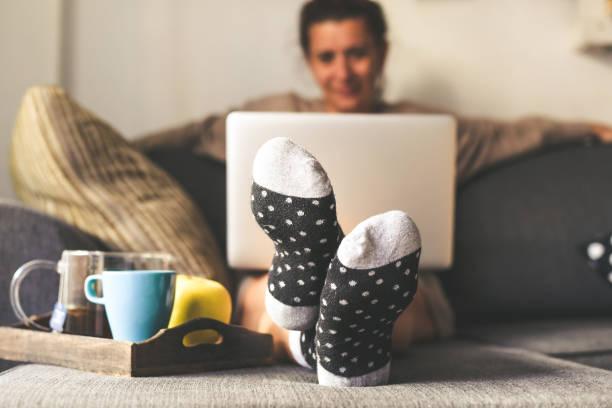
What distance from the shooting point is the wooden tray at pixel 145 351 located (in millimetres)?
746

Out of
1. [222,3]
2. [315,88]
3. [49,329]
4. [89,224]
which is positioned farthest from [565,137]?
[49,329]

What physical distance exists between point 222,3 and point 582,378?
1.51m

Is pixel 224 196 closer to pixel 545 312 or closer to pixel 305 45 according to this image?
pixel 305 45

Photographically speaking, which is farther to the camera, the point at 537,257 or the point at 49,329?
the point at 537,257

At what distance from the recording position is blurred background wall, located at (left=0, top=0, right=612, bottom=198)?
5.79ft

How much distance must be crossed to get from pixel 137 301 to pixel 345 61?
108cm

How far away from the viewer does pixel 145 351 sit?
74 centimetres

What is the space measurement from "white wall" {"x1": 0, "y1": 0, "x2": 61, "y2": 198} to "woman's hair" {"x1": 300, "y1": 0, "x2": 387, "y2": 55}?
0.67 m

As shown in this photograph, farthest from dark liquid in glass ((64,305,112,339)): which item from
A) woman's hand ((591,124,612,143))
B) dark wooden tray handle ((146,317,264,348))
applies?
woman's hand ((591,124,612,143))

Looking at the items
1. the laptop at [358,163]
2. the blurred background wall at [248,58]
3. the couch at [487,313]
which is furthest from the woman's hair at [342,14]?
the laptop at [358,163]

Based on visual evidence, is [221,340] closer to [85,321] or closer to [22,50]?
[85,321]

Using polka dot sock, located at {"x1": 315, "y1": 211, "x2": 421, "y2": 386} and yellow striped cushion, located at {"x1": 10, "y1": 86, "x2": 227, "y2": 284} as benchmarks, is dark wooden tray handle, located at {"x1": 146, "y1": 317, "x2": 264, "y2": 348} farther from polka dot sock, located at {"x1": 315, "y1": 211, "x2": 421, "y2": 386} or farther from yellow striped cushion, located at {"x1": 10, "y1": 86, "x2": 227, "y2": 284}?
yellow striped cushion, located at {"x1": 10, "y1": 86, "x2": 227, "y2": 284}

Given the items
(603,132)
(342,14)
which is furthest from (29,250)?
(603,132)

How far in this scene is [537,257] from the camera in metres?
1.50
